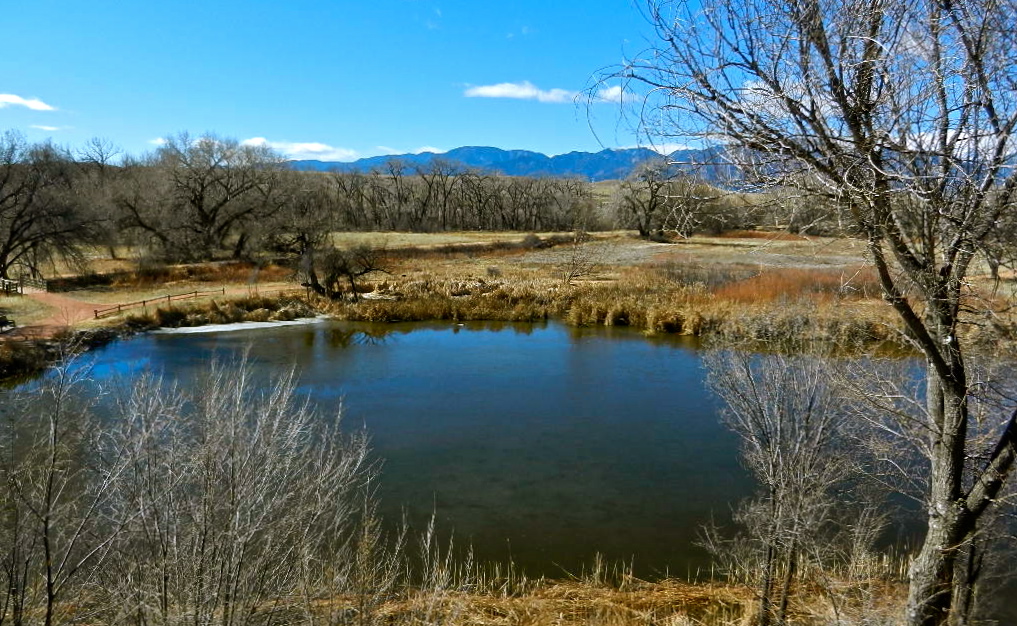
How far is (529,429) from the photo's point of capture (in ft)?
48.7

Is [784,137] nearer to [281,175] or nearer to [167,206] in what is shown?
[167,206]

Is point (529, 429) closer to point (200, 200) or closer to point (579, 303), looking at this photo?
point (579, 303)

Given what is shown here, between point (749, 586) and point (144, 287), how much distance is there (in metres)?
33.9

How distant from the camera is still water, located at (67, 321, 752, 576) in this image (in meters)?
10.6

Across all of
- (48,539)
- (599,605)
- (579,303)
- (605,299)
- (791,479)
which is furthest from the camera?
(605,299)

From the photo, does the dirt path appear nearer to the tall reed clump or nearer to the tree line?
the tree line

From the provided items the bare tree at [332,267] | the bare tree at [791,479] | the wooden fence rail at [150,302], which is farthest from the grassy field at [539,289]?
the bare tree at [791,479]

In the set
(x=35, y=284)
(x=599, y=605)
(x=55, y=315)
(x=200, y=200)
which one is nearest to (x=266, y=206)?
(x=200, y=200)

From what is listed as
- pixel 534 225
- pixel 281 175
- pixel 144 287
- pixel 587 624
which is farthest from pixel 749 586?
pixel 534 225

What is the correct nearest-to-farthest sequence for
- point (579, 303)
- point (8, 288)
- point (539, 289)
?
point (8, 288), point (579, 303), point (539, 289)

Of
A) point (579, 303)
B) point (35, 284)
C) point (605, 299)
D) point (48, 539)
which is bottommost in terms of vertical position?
point (579, 303)

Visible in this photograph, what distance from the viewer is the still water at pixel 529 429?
10.6 meters

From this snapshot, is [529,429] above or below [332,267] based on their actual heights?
below

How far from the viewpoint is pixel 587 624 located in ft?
25.7
